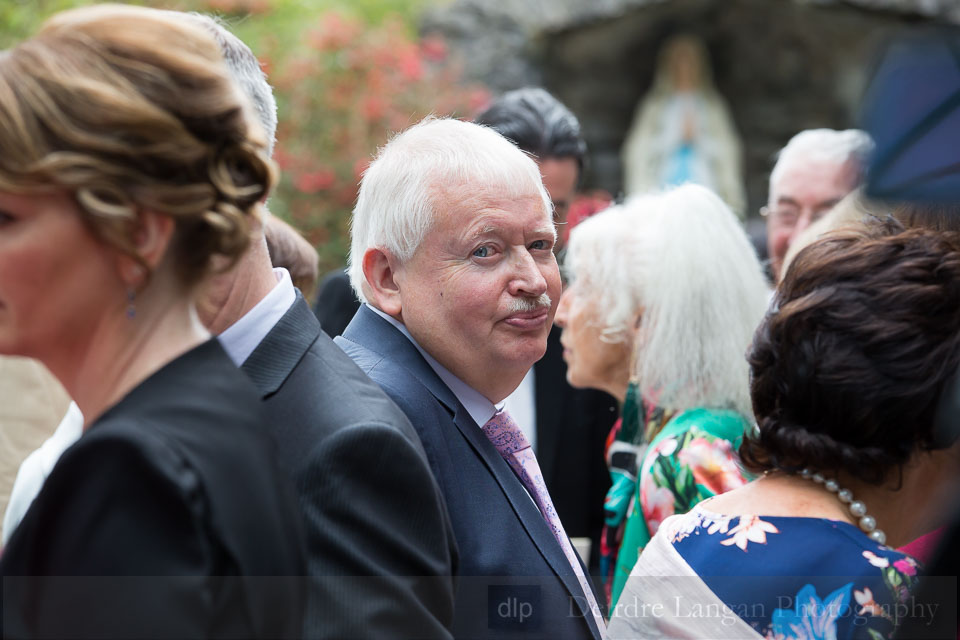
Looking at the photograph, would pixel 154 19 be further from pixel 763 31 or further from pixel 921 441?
pixel 763 31

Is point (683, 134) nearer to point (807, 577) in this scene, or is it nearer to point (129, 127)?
point (807, 577)

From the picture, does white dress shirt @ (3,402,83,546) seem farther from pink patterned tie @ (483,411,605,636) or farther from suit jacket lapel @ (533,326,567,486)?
suit jacket lapel @ (533,326,567,486)

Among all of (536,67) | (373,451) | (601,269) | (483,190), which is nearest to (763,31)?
(536,67)

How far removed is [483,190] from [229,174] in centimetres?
98

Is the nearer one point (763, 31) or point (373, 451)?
point (373, 451)

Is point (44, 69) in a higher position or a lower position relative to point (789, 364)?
higher

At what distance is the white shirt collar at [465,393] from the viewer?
2.25m

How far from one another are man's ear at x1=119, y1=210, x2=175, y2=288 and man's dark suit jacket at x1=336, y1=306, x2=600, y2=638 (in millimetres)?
845

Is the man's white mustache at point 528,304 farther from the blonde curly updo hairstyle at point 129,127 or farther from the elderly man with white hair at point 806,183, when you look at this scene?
the elderly man with white hair at point 806,183

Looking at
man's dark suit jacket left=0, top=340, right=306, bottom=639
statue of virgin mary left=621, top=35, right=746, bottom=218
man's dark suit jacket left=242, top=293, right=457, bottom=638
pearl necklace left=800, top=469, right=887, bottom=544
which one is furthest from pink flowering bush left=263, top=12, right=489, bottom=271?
man's dark suit jacket left=0, top=340, right=306, bottom=639

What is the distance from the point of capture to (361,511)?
4.88ft

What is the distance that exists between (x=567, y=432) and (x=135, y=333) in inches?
110

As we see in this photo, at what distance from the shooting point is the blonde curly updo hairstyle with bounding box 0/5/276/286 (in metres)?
1.18

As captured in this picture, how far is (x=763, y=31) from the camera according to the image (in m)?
13.1
